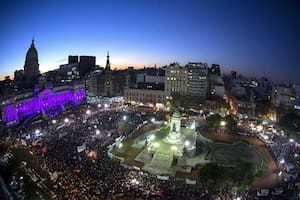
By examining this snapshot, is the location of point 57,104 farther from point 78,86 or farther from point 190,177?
point 190,177

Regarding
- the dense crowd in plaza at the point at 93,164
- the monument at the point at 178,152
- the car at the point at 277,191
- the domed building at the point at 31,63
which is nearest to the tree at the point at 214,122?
the monument at the point at 178,152

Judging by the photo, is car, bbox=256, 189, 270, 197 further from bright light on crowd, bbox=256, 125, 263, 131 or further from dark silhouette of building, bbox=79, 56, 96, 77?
dark silhouette of building, bbox=79, 56, 96, 77

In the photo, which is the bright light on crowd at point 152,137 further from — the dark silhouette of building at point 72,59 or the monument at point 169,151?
the dark silhouette of building at point 72,59

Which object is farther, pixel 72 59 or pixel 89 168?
pixel 72 59

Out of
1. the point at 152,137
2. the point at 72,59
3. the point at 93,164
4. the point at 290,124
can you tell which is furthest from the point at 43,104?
the point at 72,59

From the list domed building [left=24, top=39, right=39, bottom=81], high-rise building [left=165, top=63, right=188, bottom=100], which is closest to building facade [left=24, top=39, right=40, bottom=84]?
domed building [left=24, top=39, right=39, bottom=81]

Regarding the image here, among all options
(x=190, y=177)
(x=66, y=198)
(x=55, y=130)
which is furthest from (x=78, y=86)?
(x=66, y=198)

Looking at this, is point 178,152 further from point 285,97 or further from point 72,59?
point 72,59

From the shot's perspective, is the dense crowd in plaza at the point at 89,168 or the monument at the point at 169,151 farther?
the monument at the point at 169,151
